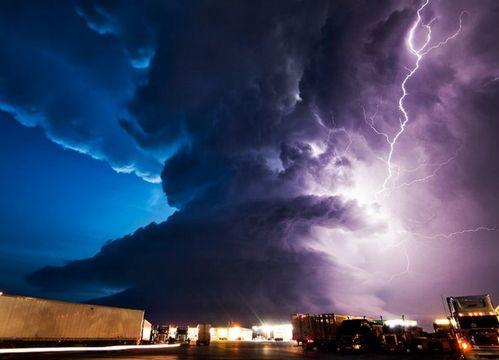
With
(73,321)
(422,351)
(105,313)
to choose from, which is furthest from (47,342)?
(422,351)

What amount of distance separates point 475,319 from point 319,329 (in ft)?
41.7

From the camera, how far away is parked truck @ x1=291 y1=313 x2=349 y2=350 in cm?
2808

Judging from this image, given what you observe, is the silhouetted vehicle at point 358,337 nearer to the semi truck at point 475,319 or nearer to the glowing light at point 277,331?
the semi truck at point 475,319

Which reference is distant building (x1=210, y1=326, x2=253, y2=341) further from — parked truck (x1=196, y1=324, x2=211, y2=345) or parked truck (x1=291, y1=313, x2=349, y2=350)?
parked truck (x1=291, y1=313, x2=349, y2=350)

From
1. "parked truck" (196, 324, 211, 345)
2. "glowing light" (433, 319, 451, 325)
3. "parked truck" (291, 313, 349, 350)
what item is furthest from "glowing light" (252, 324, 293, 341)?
"parked truck" (291, 313, 349, 350)

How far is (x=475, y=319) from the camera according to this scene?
25.8 m

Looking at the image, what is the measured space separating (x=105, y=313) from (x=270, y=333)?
7989 centimetres

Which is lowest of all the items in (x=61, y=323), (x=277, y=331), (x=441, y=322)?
(x=61, y=323)

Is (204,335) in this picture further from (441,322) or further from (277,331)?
(277,331)

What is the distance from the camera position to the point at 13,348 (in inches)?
917

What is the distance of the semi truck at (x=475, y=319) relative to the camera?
997 inches

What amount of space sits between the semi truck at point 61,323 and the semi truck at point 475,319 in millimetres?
29196

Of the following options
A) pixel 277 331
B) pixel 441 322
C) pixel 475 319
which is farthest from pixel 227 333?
pixel 475 319

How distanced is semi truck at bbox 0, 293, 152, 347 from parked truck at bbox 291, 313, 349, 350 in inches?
678
